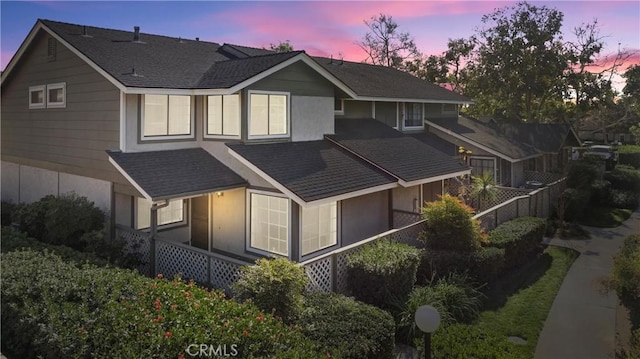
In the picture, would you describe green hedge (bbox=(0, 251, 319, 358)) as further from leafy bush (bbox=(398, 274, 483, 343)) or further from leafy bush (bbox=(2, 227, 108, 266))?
leafy bush (bbox=(398, 274, 483, 343))

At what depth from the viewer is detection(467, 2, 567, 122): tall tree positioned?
33.4 metres

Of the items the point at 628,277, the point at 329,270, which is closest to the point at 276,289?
the point at 329,270

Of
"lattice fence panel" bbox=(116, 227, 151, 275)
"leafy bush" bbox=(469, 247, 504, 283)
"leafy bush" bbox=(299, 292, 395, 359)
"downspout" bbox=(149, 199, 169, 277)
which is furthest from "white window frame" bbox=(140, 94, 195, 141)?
"leafy bush" bbox=(469, 247, 504, 283)

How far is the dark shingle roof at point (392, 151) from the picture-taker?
1628 centimetres

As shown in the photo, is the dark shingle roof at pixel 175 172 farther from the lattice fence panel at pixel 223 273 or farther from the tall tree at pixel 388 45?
the tall tree at pixel 388 45

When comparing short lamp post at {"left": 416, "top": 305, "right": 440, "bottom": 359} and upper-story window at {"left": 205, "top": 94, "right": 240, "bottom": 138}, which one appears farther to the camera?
upper-story window at {"left": 205, "top": 94, "right": 240, "bottom": 138}

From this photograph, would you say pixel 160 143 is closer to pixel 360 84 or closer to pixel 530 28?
pixel 360 84

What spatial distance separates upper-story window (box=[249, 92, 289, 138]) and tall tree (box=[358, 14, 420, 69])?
1282 inches

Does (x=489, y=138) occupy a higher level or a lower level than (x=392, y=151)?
higher

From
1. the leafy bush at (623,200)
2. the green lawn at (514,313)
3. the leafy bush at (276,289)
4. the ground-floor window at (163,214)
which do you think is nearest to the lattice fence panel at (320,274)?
the leafy bush at (276,289)

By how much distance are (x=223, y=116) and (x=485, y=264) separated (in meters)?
9.04

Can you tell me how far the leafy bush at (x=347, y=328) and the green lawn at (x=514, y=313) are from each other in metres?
1.01

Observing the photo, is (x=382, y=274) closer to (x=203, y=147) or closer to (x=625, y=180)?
(x=203, y=147)

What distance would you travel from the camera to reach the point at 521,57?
111 ft
